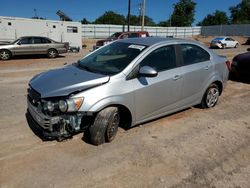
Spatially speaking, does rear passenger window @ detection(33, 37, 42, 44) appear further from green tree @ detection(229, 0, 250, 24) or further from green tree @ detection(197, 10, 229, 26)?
green tree @ detection(197, 10, 229, 26)

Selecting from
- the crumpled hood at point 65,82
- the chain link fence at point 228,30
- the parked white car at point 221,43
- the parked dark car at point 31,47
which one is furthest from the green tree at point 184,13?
the crumpled hood at point 65,82

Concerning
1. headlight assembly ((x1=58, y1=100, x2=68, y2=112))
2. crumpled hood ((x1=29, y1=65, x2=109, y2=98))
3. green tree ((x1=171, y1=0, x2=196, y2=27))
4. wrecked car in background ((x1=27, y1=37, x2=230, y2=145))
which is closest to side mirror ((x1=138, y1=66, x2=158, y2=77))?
wrecked car in background ((x1=27, y1=37, x2=230, y2=145))

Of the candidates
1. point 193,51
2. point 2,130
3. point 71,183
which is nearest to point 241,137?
point 193,51

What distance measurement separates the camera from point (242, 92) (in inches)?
320

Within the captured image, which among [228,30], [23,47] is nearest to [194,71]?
[23,47]

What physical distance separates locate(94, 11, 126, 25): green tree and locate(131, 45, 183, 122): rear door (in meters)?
98.6

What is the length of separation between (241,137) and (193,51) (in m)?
1.96

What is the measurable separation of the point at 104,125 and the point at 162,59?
67.6 inches

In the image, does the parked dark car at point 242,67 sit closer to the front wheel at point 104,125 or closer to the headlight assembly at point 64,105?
the front wheel at point 104,125

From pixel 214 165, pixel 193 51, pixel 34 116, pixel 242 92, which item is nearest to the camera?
pixel 214 165

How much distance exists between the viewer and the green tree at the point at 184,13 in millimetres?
85000

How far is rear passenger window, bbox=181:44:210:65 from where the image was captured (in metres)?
5.35

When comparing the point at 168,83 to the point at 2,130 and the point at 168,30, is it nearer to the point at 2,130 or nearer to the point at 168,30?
the point at 2,130

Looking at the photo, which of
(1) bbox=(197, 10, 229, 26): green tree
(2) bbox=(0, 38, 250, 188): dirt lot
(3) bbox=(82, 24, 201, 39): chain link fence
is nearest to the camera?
(2) bbox=(0, 38, 250, 188): dirt lot
